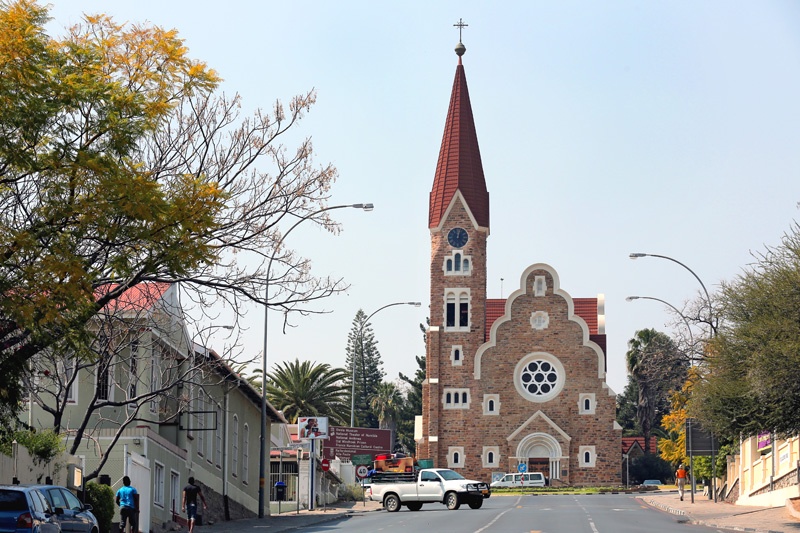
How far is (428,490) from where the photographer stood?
44688 millimetres

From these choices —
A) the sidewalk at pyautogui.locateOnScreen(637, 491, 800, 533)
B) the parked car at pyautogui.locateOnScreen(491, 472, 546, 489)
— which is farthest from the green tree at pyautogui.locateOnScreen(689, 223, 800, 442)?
the parked car at pyautogui.locateOnScreen(491, 472, 546, 489)

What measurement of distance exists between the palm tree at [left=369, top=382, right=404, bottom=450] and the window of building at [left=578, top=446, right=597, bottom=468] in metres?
39.3

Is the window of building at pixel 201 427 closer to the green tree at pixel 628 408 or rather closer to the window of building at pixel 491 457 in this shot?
the window of building at pixel 491 457

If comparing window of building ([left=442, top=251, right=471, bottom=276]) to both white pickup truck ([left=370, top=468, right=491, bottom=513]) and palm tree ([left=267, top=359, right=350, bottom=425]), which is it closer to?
palm tree ([left=267, top=359, right=350, bottom=425])

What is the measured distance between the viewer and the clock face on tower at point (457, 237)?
8994cm

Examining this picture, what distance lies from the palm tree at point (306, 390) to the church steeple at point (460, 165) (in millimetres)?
15119

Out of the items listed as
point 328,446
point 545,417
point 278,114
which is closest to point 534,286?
point 545,417

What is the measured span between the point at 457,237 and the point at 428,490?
46834 millimetres

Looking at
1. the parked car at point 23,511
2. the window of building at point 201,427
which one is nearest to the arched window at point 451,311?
the window of building at point 201,427

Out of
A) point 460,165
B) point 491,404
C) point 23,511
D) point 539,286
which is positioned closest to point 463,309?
point 539,286

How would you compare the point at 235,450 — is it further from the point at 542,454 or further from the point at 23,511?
the point at 542,454

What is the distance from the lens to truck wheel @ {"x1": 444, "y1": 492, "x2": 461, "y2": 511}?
4394 cm

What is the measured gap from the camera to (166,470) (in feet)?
105

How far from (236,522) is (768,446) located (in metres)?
17.7
